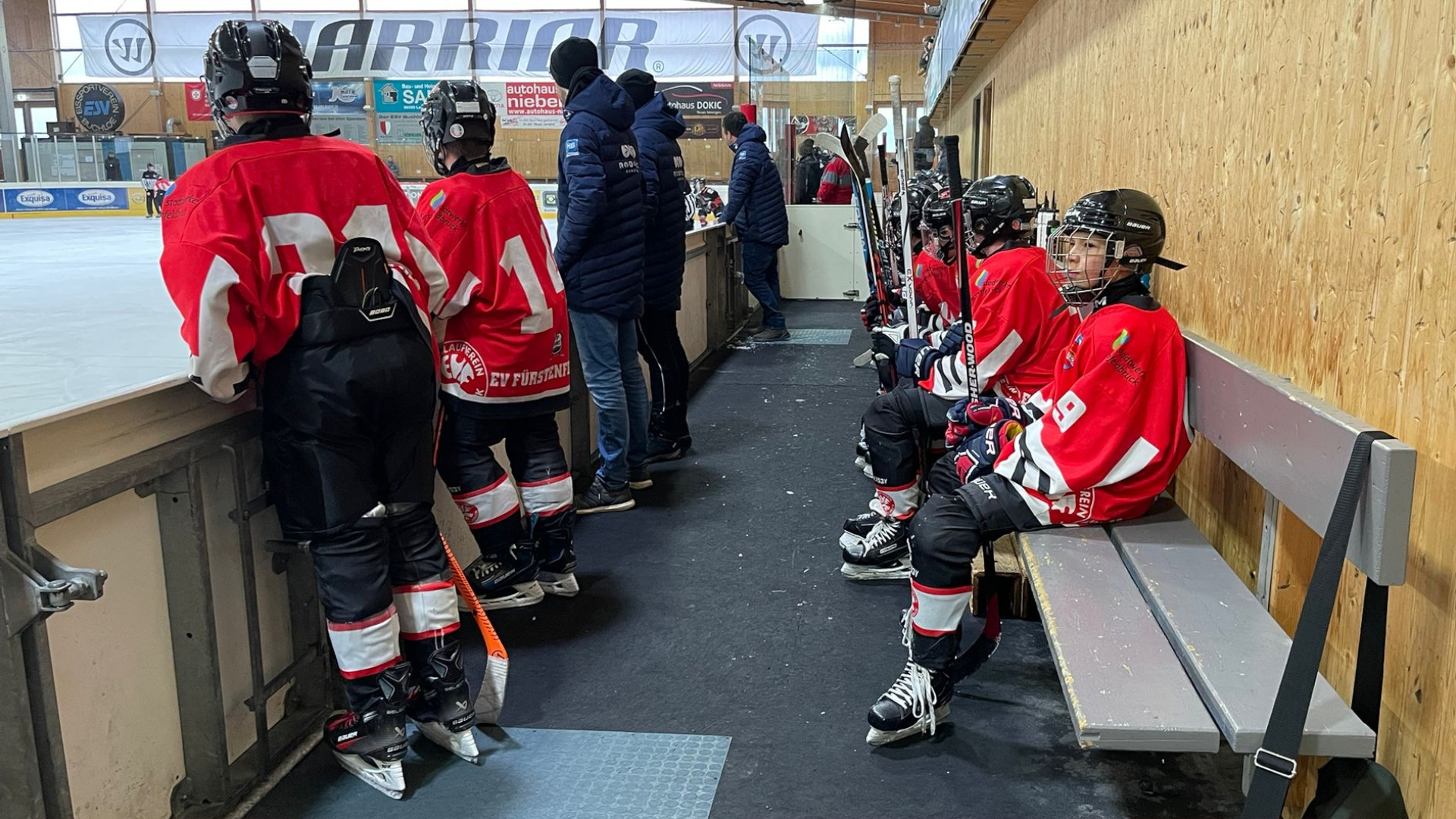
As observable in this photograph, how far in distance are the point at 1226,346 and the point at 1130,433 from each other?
0.35 meters

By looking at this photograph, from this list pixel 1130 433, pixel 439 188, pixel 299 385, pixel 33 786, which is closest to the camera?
pixel 33 786

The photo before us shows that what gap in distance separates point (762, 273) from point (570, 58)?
14.5 ft

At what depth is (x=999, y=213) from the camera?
3.27m

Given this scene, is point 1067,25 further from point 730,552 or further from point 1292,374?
point 1292,374

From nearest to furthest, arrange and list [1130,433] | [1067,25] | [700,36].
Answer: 1. [1130,433]
2. [1067,25]
3. [700,36]

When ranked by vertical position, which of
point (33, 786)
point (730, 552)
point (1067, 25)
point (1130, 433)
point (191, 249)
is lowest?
point (730, 552)

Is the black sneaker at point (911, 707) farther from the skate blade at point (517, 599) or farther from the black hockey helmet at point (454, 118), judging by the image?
the black hockey helmet at point (454, 118)

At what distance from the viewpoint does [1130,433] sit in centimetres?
231

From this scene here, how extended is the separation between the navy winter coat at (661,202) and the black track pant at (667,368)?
0.31ft

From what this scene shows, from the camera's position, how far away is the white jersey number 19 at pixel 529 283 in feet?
9.61

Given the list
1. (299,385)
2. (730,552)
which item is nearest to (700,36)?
(730,552)

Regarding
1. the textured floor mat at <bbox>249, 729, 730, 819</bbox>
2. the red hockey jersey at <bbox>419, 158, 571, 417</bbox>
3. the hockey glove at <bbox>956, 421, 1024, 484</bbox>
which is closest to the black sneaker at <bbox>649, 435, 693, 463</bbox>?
the red hockey jersey at <bbox>419, 158, 571, 417</bbox>

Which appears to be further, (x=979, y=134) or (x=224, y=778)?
(x=979, y=134)

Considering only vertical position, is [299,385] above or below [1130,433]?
above
